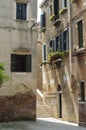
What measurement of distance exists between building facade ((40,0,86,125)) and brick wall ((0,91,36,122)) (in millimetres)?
A: 2027

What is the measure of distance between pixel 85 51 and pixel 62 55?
12.2 feet

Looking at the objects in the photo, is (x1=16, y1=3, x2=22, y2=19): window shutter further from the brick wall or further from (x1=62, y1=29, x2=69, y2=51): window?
the brick wall

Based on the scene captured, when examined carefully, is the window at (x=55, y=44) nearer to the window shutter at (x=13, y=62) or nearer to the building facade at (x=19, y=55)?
the building facade at (x=19, y=55)

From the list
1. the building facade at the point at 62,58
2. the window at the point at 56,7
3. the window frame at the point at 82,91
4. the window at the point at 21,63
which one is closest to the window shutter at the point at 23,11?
the building facade at the point at 62,58

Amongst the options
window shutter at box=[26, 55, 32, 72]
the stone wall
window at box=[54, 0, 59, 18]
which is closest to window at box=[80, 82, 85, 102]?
the stone wall

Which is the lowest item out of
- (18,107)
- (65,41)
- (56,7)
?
(18,107)

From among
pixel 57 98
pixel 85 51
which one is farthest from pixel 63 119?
pixel 85 51

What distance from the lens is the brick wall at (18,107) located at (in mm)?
20984

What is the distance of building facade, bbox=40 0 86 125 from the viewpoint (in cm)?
1994

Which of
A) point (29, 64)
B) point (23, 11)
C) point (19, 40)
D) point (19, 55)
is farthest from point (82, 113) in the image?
point (23, 11)

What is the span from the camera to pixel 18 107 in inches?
834

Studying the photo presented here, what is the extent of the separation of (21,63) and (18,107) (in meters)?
2.67

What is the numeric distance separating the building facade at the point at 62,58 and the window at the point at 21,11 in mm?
2182

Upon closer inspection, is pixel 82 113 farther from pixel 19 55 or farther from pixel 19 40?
pixel 19 40
